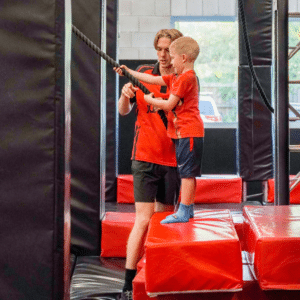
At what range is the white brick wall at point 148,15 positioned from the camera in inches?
223

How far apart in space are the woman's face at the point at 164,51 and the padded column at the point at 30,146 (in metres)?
0.85

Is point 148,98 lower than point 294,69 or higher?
lower

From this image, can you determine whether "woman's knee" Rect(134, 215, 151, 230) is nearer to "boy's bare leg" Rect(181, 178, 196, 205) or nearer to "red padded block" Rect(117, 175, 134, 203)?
"boy's bare leg" Rect(181, 178, 196, 205)

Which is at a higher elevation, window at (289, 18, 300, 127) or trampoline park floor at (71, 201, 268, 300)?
window at (289, 18, 300, 127)

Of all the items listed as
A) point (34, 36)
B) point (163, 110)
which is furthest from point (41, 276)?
point (163, 110)

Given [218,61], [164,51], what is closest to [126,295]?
[164,51]

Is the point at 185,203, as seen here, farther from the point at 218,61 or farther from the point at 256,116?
the point at 218,61

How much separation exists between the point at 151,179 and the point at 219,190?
2344 millimetres

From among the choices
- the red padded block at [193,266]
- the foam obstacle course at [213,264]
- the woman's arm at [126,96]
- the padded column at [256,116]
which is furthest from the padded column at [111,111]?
the red padded block at [193,266]

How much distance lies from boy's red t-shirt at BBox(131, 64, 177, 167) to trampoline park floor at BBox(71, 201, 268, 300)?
72 cm

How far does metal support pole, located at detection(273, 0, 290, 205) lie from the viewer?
3.00 meters


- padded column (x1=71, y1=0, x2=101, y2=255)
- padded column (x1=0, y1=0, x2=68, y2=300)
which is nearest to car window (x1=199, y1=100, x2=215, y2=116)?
padded column (x1=71, y1=0, x2=101, y2=255)

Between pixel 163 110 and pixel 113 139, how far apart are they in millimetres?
2266

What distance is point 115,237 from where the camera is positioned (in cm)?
294
